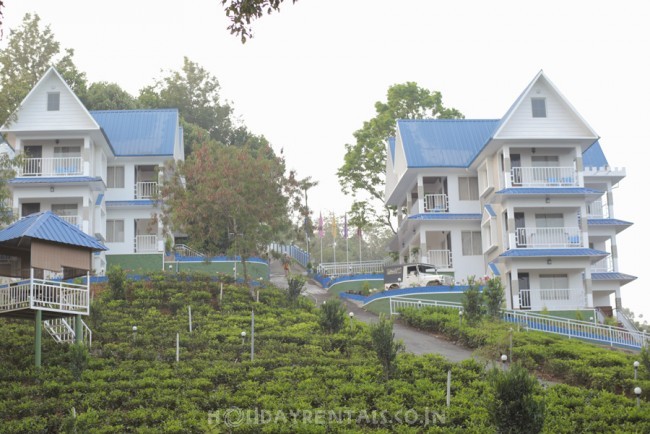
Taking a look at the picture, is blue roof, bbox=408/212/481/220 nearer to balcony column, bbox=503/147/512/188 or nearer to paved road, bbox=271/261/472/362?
balcony column, bbox=503/147/512/188

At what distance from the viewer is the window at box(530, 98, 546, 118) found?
4634 cm

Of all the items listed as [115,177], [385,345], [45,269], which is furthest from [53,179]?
[385,345]

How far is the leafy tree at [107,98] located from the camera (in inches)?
2472

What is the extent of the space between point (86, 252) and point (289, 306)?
414 inches

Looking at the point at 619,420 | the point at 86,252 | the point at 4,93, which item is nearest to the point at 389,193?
the point at 4,93

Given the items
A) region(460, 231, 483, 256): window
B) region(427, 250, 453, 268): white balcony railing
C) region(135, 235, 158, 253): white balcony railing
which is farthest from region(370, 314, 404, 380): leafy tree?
region(135, 235, 158, 253): white balcony railing

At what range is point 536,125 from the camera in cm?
4616

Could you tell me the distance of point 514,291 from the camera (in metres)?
44.4

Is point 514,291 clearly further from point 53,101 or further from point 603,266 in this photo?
point 53,101

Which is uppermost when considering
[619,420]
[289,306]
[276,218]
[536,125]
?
[536,125]

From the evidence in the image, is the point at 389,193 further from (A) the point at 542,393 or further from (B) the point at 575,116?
(A) the point at 542,393

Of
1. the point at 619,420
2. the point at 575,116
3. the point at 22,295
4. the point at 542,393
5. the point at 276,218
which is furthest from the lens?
the point at 575,116

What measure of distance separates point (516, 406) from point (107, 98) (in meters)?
47.5

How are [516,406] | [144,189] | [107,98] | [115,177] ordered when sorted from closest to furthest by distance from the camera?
[516,406] → [144,189] → [115,177] → [107,98]
